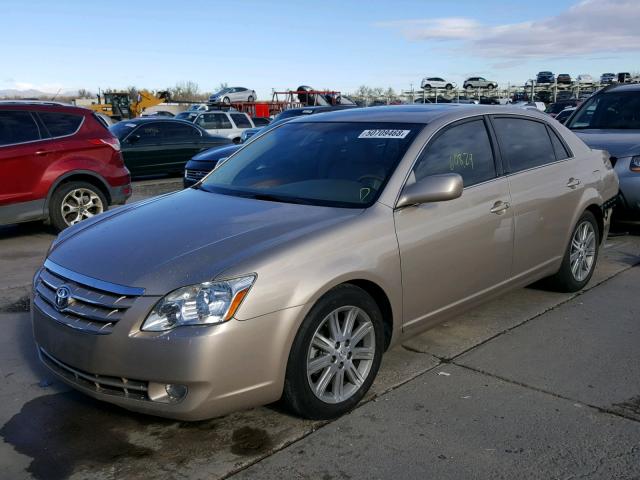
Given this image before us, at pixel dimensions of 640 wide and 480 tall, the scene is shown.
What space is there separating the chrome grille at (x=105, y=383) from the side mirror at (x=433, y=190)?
1751mm

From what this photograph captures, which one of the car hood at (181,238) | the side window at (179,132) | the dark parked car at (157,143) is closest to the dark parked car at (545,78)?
the side window at (179,132)

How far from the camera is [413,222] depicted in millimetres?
3914

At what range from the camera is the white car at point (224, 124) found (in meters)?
21.6

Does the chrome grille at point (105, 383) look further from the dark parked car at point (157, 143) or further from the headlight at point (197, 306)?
the dark parked car at point (157, 143)

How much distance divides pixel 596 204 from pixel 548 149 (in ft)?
2.59

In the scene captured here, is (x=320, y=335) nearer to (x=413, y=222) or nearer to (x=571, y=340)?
(x=413, y=222)

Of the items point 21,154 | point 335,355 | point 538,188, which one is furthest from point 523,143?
point 21,154

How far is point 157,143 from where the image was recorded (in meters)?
15.1

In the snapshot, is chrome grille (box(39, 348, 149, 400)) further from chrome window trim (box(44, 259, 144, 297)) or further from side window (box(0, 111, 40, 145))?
side window (box(0, 111, 40, 145))

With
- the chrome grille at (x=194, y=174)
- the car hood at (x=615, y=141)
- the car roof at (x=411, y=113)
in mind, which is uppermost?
the car roof at (x=411, y=113)

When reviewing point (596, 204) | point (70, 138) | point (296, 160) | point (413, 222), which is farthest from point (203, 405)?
point (70, 138)

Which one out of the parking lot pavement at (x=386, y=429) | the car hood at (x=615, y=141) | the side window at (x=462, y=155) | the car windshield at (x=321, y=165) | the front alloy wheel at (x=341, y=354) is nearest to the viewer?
the parking lot pavement at (x=386, y=429)

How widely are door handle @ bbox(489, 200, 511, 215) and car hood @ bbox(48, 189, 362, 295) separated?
121cm

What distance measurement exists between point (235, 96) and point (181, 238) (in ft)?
130
